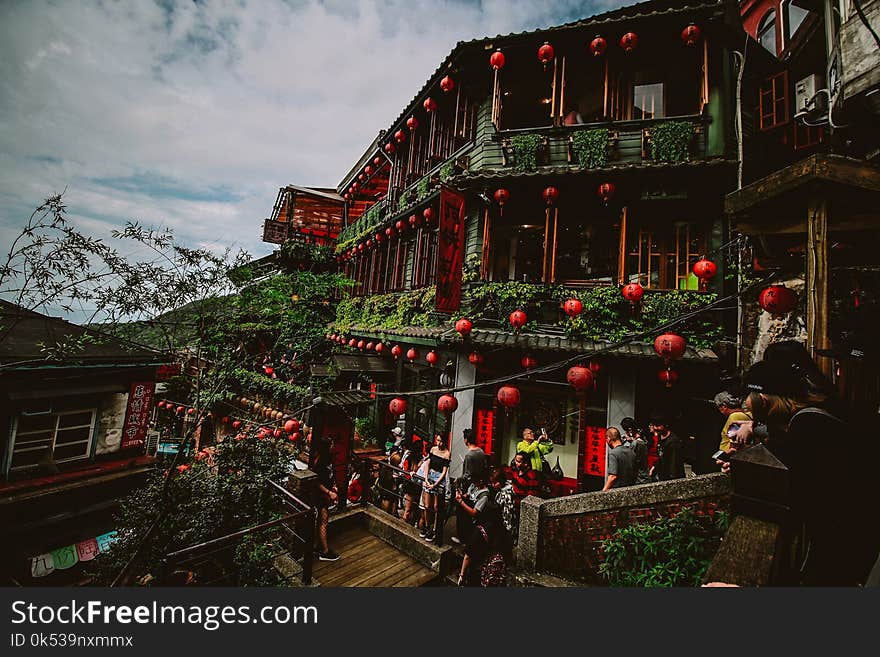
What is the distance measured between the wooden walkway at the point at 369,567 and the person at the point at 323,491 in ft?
0.65

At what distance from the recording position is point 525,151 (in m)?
10.4

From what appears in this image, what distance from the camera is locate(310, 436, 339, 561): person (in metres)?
7.05

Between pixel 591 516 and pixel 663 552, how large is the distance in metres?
0.94

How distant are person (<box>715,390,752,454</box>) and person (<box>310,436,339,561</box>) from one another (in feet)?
23.6

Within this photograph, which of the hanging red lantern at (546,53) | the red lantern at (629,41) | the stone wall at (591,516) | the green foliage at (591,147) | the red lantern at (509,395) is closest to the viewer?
the stone wall at (591,516)

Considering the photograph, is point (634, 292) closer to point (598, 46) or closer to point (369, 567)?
point (598, 46)

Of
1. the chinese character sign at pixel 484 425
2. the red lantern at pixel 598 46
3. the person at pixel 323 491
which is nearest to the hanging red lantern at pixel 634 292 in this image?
the chinese character sign at pixel 484 425

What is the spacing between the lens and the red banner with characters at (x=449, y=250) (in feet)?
29.5

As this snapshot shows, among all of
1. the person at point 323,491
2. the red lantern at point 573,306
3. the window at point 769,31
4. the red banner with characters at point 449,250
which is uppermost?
the window at point 769,31

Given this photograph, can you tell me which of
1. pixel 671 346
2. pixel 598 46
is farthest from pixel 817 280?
pixel 598 46

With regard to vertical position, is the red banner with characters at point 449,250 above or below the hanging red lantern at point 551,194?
below

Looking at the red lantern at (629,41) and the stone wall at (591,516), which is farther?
the red lantern at (629,41)

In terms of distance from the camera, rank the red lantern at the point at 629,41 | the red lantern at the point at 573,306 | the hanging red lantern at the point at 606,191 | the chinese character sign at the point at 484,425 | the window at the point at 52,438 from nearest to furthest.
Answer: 1. the red lantern at the point at 573,306
2. the red lantern at the point at 629,41
3. the hanging red lantern at the point at 606,191
4. the window at the point at 52,438
5. the chinese character sign at the point at 484,425

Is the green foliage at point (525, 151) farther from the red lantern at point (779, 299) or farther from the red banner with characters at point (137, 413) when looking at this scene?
the red banner with characters at point (137, 413)
